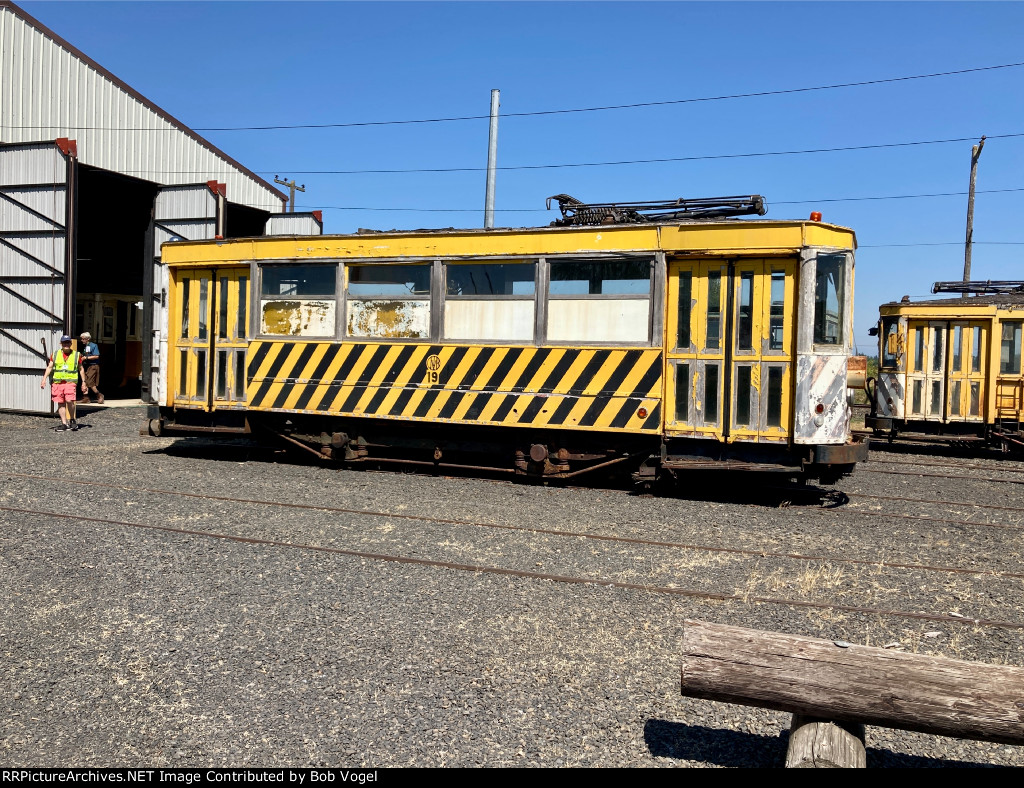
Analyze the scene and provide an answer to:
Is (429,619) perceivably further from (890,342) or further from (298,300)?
(890,342)

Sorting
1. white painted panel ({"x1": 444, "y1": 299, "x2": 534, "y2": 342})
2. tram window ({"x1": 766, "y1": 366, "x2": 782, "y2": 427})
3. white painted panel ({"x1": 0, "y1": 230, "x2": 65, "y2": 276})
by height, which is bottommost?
tram window ({"x1": 766, "y1": 366, "x2": 782, "y2": 427})

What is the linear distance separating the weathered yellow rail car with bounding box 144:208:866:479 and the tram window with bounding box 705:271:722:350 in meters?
0.02

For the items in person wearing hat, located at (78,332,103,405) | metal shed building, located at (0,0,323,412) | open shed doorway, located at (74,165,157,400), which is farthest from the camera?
open shed doorway, located at (74,165,157,400)

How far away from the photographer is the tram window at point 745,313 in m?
9.40

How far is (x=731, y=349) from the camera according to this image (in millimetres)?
9461

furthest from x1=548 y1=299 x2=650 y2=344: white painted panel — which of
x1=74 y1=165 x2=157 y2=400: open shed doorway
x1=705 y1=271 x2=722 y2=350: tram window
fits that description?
x1=74 y1=165 x2=157 y2=400: open shed doorway

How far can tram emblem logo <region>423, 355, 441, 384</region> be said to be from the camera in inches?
424

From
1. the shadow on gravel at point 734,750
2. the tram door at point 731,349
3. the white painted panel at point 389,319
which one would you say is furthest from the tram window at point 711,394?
the shadow on gravel at point 734,750

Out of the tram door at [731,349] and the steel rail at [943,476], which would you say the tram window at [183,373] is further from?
the steel rail at [943,476]

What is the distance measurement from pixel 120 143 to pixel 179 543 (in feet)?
62.8

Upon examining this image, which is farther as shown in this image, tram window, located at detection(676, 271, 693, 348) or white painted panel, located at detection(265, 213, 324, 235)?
white painted panel, located at detection(265, 213, 324, 235)

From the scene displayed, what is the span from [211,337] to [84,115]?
43.7ft

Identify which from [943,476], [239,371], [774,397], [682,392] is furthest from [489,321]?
[943,476]

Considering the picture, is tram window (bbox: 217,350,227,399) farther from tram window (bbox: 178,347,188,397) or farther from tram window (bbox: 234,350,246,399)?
tram window (bbox: 178,347,188,397)
